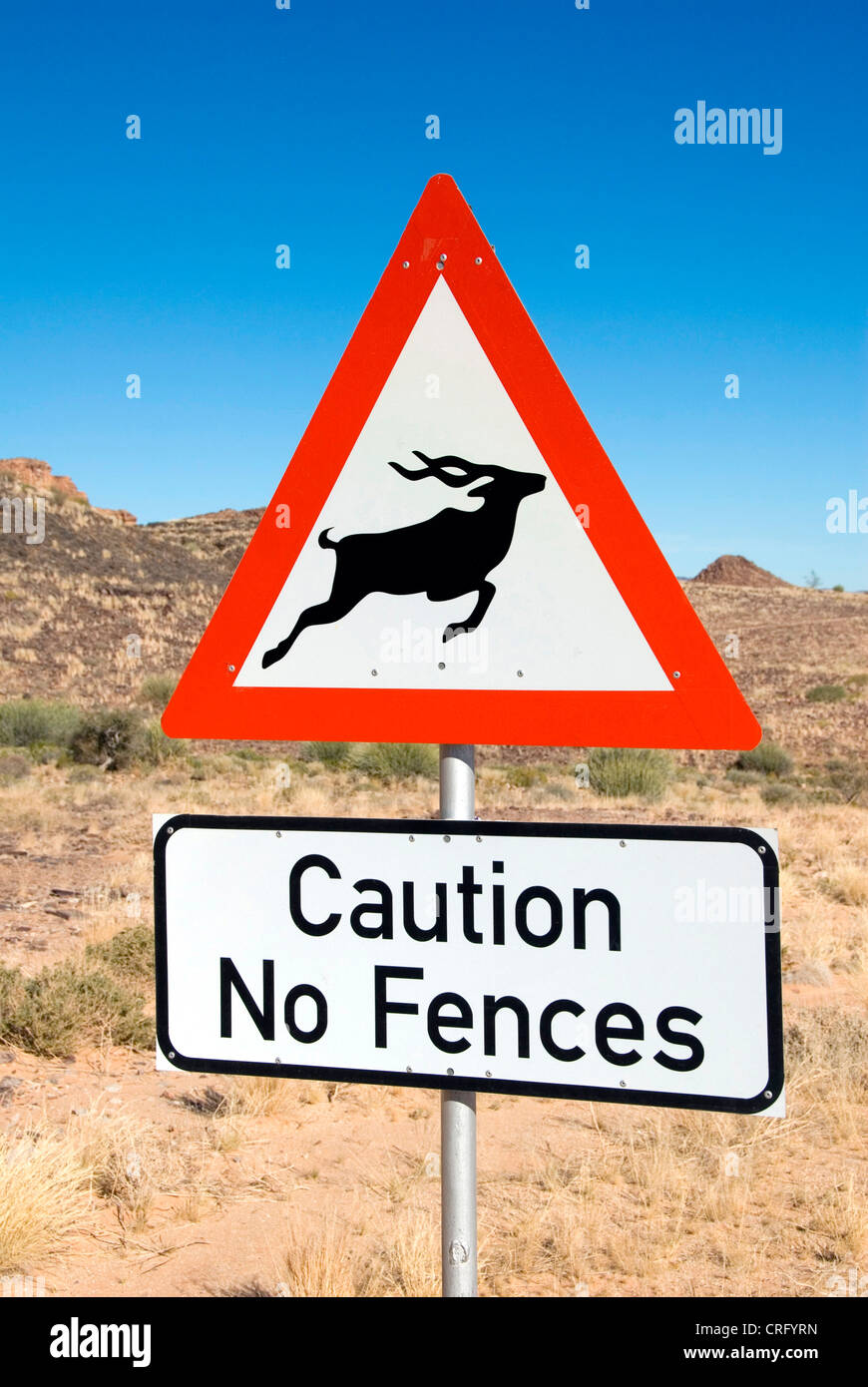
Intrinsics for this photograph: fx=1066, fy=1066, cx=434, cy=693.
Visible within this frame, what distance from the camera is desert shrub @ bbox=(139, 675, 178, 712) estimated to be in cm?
2367

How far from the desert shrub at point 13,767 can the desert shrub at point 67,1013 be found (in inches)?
367

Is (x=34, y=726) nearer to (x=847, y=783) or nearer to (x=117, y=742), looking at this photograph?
(x=117, y=742)

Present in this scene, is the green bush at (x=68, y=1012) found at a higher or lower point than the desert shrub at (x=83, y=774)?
lower

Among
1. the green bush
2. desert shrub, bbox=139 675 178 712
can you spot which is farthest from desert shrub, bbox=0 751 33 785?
the green bush

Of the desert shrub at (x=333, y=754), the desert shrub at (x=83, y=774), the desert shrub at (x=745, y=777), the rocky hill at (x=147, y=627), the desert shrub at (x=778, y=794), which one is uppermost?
the rocky hill at (x=147, y=627)

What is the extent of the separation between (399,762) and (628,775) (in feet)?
10.9

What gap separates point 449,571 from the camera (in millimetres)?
1556

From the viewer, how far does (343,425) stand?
5.45 feet

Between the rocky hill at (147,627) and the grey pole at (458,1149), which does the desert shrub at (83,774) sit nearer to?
the rocky hill at (147,627)

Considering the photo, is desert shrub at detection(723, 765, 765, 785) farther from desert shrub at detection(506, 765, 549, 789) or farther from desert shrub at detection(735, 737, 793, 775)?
desert shrub at detection(506, 765, 549, 789)

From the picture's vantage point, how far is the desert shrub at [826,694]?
99.0 feet

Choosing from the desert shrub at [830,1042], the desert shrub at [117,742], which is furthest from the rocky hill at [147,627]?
the desert shrub at [830,1042]

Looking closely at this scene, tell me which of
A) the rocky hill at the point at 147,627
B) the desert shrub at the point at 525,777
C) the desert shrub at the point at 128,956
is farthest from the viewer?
the rocky hill at the point at 147,627

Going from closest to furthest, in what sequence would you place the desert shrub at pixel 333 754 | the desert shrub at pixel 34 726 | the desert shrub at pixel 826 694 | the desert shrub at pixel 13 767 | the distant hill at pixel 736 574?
1. the desert shrub at pixel 13 767
2. the desert shrub at pixel 333 754
3. the desert shrub at pixel 34 726
4. the desert shrub at pixel 826 694
5. the distant hill at pixel 736 574
